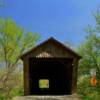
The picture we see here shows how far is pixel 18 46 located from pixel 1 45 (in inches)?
108

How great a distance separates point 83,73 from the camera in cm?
4544

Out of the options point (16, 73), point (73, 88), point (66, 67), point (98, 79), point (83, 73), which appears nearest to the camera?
point (73, 88)

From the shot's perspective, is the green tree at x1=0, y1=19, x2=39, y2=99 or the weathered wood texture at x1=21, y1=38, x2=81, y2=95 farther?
the green tree at x1=0, y1=19, x2=39, y2=99

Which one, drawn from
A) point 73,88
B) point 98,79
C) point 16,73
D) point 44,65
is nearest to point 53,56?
point 73,88

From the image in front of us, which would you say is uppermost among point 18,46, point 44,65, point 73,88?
point 18,46

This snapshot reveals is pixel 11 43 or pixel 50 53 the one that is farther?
pixel 11 43

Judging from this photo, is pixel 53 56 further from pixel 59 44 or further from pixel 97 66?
pixel 97 66

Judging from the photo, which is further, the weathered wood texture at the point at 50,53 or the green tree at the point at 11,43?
the green tree at the point at 11,43

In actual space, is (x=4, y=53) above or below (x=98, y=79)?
above

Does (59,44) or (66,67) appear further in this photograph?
(66,67)

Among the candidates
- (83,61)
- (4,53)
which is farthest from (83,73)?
(4,53)

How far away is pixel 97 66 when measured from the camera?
1741 inches

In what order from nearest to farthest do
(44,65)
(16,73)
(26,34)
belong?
(44,65) < (16,73) < (26,34)

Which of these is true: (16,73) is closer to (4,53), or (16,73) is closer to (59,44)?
(4,53)
